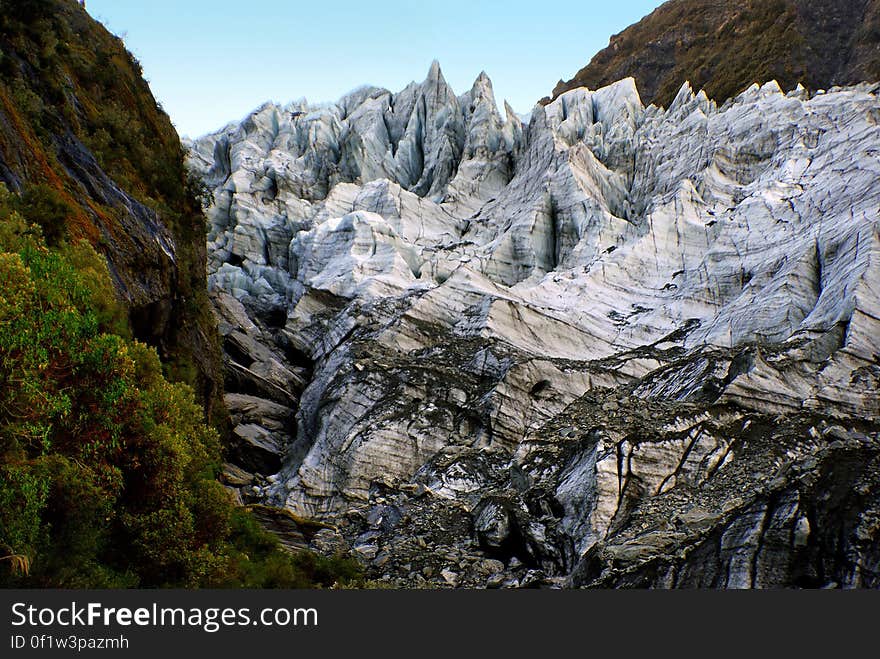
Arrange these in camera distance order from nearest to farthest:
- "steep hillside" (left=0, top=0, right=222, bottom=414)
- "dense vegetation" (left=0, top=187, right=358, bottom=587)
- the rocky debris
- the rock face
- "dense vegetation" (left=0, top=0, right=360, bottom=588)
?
"dense vegetation" (left=0, top=187, right=358, bottom=587), "dense vegetation" (left=0, top=0, right=360, bottom=588), "steep hillside" (left=0, top=0, right=222, bottom=414), the rock face, the rocky debris

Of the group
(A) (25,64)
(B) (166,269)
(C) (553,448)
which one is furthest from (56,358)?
(C) (553,448)

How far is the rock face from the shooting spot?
2081 cm

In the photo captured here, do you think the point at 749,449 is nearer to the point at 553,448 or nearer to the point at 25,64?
the point at 553,448

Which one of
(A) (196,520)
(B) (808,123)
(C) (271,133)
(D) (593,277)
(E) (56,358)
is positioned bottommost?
(A) (196,520)

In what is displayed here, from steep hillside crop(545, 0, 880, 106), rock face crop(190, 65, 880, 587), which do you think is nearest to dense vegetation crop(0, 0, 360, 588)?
rock face crop(190, 65, 880, 587)

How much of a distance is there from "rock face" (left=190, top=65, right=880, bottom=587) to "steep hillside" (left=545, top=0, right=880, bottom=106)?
2737 cm

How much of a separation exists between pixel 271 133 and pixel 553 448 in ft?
224

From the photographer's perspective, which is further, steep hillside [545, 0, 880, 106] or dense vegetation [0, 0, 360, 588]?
steep hillside [545, 0, 880, 106]

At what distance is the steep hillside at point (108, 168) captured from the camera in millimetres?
19406

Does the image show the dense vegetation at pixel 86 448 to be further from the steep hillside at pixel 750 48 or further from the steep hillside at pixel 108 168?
the steep hillside at pixel 750 48

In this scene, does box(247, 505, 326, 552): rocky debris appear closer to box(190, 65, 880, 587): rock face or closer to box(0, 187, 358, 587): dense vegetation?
box(190, 65, 880, 587): rock face

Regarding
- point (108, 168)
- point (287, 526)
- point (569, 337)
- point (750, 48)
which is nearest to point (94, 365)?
point (287, 526)

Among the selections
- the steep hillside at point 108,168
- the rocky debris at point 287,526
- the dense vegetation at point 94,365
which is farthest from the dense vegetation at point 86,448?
the rocky debris at point 287,526

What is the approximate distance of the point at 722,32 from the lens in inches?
4355
